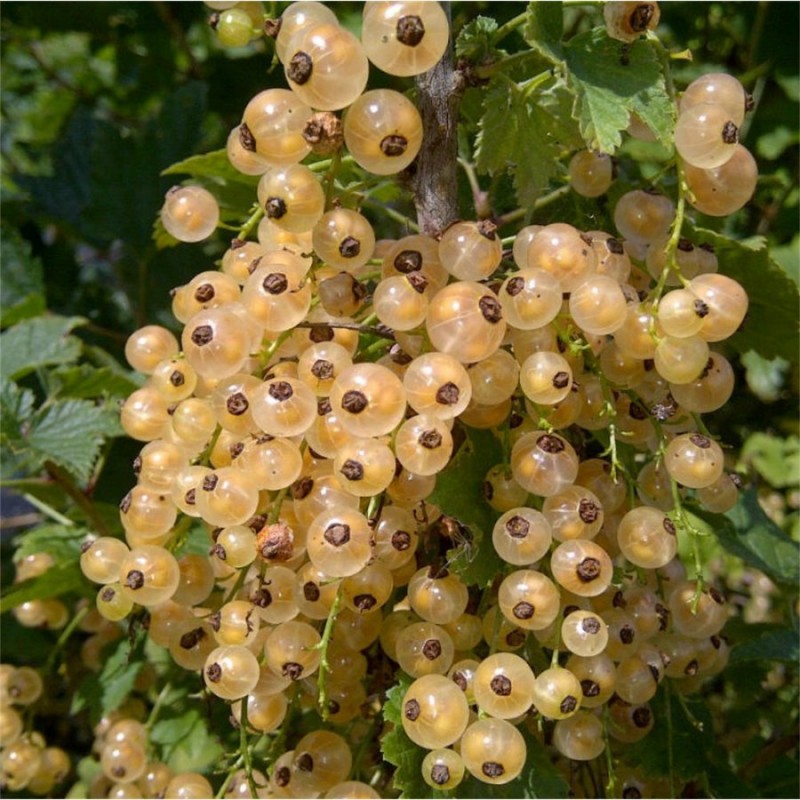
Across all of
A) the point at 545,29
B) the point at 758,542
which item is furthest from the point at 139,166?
the point at 758,542

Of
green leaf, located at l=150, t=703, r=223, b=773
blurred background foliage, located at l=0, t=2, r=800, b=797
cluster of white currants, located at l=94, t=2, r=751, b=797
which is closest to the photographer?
cluster of white currants, located at l=94, t=2, r=751, b=797

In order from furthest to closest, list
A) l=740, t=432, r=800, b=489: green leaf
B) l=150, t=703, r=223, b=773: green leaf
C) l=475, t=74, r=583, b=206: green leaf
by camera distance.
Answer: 1. l=740, t=432, r=800, b=489: green leaf
2. l=150, t=703, r=223, b=773: green leaf
3. l=475, t=74, r=583, b=206: green leaf

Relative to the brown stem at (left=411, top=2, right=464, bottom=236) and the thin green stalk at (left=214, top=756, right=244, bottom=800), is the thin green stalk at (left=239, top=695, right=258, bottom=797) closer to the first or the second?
the thin green stalk at (left=214, top=756, right=244, bottom=800)

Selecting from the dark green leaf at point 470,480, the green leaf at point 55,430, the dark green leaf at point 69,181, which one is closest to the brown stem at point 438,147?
the dark green leaf at point 470,480

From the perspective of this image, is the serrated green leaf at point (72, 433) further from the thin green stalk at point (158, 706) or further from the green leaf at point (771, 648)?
the green leaf at point (771, 648)

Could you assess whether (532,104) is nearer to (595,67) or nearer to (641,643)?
(595,67)

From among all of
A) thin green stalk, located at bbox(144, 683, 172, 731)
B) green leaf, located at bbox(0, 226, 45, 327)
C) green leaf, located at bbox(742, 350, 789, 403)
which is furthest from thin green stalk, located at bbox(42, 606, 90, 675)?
green leaf, located at bbox(742, 350, 789, 403)
